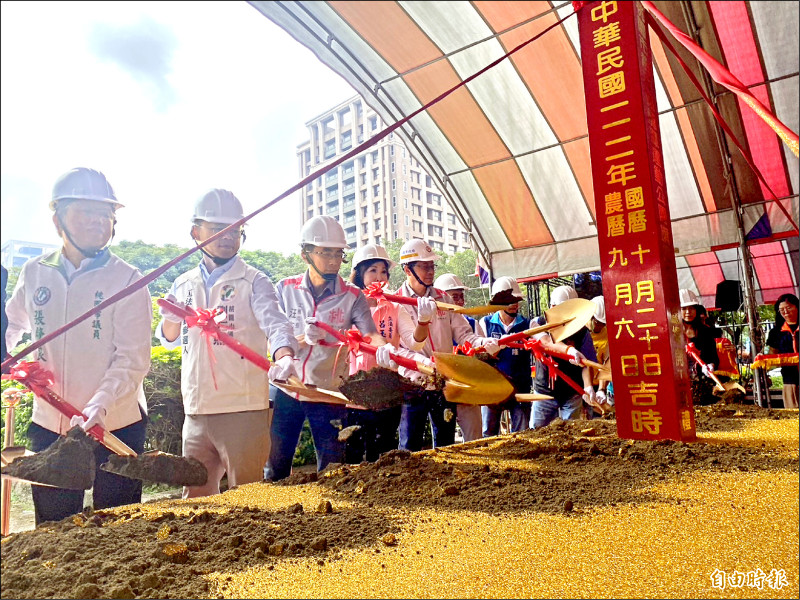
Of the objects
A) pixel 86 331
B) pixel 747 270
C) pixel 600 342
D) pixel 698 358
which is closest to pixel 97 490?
pixel 86 331

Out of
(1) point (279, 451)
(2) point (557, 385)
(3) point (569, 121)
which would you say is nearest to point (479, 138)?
(3) point (569, 121)

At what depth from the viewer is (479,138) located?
13.2ft

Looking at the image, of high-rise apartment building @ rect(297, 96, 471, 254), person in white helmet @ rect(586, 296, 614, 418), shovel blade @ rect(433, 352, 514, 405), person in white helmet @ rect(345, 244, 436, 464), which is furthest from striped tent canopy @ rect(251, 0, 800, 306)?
shovel blade @ rect(433, 352, 514, 405)

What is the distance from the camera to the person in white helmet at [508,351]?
3381 millimetres

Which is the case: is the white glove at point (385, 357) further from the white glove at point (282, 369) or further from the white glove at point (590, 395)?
the white glove at point (590, 395)

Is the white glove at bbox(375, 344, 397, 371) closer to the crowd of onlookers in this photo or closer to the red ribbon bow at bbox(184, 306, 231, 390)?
the crowd of onlookers

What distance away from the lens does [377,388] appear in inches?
93.0

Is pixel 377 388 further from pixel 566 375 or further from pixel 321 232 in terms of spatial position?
pixel 566 375

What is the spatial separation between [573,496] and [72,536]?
1310 millimetres

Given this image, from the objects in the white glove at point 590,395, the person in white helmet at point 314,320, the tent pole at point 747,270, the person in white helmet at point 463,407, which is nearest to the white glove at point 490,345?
the person in white helmet at point 463,407

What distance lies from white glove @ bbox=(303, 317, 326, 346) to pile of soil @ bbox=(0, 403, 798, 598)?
18.7 inches

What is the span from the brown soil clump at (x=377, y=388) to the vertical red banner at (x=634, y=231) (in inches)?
39.3

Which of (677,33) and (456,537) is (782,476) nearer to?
(456,537)

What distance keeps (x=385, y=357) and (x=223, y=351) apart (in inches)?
30.9
